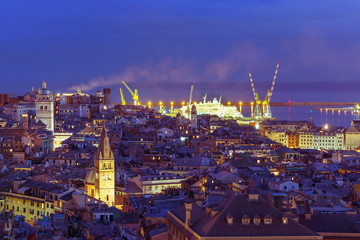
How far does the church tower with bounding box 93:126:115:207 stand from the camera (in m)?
36.5

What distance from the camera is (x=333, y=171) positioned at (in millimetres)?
47594

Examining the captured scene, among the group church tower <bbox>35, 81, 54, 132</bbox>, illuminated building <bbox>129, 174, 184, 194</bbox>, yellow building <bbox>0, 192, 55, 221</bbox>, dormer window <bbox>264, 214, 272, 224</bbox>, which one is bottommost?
yellow building <bbox>0, 192, 55, 221</bbox>

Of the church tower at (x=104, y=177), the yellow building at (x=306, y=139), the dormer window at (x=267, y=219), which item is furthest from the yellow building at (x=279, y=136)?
the dormer window at (x=267, y=219)

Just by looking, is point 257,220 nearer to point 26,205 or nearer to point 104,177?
point 104,177

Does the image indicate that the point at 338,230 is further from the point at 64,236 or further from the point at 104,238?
the point at 64,236

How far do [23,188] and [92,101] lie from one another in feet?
244

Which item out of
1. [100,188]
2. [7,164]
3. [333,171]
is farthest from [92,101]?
[100,188]

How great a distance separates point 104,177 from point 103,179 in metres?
0.12

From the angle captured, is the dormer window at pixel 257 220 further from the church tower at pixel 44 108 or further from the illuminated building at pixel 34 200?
the church tower at pixel 44 108

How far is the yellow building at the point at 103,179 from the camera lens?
3656 centimetres

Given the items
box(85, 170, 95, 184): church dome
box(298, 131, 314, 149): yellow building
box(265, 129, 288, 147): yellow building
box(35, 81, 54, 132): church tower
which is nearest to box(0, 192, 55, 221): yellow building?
box(85, 170, 95, 184): church dome

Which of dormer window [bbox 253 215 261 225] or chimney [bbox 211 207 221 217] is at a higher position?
chimney [bbox 211 207 221 217]

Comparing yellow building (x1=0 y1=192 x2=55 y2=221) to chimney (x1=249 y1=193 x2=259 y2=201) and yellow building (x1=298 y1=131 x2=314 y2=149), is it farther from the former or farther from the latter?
yellow building (x1=298 y1=131 x2=314 y2=149)

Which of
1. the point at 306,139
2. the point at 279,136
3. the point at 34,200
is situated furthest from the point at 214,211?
the point at 279,136
